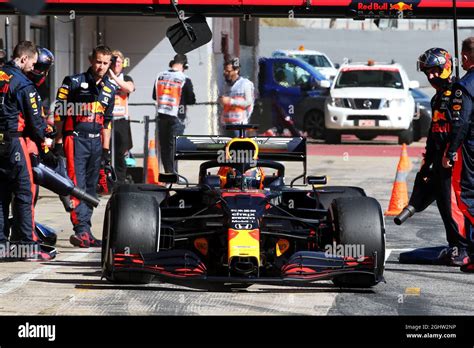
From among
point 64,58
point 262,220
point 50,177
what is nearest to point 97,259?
point 50,177

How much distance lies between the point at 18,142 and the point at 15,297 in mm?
2695

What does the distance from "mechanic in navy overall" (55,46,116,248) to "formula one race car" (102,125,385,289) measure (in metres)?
1.87

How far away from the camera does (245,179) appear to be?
1098cm

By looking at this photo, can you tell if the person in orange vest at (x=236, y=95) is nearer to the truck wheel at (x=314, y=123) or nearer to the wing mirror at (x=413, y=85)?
the wing mirror at (x=413, y=85)

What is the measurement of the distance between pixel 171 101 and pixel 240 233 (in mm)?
10189

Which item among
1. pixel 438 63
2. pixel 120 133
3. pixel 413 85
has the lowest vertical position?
pixel 120 133

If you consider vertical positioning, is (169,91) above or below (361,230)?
above

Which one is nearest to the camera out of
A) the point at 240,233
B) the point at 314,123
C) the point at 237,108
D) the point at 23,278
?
the point at 240,233

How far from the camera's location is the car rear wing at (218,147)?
37.7 feet

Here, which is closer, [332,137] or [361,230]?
[361,230]

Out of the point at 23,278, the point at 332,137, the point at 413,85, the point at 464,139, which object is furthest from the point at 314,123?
the point at 23,278

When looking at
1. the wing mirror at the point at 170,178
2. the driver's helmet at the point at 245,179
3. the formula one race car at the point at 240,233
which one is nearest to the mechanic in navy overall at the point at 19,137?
the formula one race car at the point at 240,233

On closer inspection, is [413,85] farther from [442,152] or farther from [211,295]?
[211,295]
